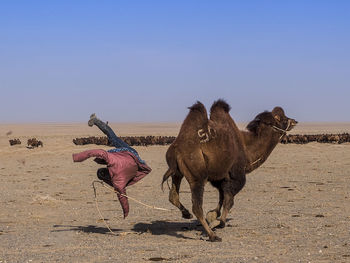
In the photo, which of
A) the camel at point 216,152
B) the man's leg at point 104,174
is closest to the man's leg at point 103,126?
the man's leg at point 104,174

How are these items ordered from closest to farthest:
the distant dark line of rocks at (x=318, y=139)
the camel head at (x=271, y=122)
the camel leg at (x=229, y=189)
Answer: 1. the camel leg at (x=229, y=189)
2. the camel head at (x=271, y=122)
3. the distant dark line of rocks at (x=318, y=139)

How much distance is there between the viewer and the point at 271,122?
36.8 ft

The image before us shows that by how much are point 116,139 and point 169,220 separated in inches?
102

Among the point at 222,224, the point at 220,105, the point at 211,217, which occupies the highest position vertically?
the point at 220,105

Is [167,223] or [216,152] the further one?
[167,223]

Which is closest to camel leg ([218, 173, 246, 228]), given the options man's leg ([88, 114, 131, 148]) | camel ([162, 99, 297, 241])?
camel ([162, 99, 297, 241])

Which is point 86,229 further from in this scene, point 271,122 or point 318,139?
point 318,139

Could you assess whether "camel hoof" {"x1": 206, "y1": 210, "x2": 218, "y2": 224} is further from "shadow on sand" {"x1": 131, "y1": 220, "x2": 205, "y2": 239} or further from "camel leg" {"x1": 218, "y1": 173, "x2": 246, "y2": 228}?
"shadow on sand" {"x1": 131, "y1": 220, "x2": 205, "y2": 239}

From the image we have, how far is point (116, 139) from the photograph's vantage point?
1056 cm

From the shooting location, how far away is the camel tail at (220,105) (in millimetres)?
10773

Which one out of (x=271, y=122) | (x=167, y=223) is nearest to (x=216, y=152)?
(x=271, y=122)

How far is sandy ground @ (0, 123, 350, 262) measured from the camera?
877 centimetres

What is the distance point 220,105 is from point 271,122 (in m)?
1.08

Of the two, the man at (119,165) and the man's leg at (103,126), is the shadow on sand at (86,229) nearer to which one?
the man at (119,165)
